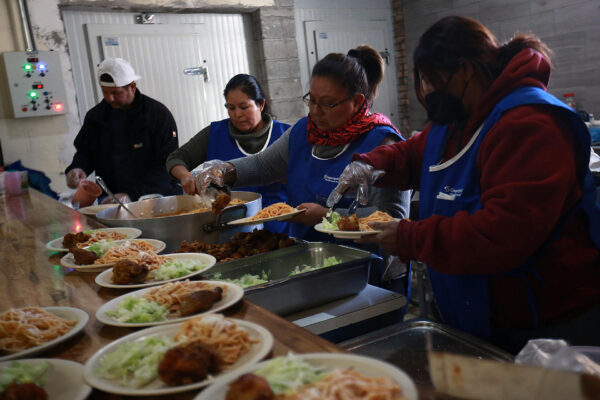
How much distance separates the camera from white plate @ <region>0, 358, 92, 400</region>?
3.17 ft

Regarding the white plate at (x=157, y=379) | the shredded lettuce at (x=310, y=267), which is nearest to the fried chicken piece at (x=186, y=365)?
the white plate at (x=157, y=379)

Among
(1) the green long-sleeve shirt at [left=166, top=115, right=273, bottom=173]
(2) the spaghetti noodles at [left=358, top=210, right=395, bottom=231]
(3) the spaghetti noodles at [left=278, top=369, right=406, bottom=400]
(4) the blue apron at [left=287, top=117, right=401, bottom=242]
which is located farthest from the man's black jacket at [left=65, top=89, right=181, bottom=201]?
(3) the spaghetti noodles at [left=278, top=369, right=406, bottom=400]

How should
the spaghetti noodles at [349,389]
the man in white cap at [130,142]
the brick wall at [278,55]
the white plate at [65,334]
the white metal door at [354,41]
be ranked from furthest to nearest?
the white metal door at [354,41]
the brick wall at [278,55]
the man in white cap at [130,142]
the white plate at [65,334]
the spaghetti noodles at [349,389]

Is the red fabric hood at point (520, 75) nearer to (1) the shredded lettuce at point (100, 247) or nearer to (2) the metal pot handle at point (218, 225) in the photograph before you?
(2) the metal pot handle at point (218, 225)

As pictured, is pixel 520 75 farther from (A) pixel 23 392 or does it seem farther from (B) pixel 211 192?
(B) pixel 211 192

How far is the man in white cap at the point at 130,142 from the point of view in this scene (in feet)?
13.8

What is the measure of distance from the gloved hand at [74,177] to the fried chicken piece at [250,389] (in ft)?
11.4

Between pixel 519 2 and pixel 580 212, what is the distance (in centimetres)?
554

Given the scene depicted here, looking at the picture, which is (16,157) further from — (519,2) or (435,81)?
(519,2)

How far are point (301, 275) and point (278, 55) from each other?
196 inches

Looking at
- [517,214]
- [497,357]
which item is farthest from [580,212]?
[497,357]

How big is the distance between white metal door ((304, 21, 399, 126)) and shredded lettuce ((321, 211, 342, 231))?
4.95 m

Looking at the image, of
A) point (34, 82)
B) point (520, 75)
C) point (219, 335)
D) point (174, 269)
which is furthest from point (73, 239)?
point (34, 82)

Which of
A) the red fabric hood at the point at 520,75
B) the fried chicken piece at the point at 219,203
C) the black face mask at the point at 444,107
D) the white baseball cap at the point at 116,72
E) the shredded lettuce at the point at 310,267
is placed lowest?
the shredded lettuce at the point at 310,267
